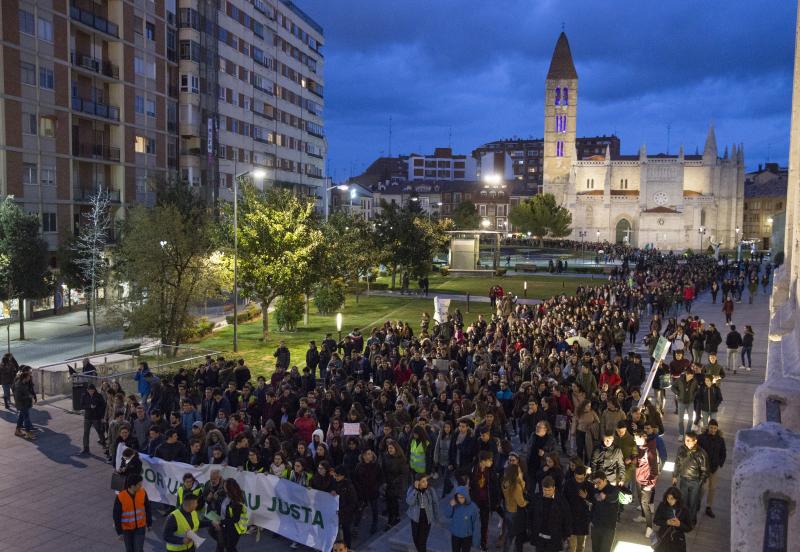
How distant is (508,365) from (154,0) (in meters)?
41.2

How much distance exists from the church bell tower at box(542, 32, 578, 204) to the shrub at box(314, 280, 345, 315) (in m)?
91.8

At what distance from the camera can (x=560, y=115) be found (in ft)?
402

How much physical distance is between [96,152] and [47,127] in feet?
14.2

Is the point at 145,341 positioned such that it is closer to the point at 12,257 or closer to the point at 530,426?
the point at 12,257

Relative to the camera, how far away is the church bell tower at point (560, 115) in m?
122

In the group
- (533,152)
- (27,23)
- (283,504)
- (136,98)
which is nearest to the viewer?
(283,504)

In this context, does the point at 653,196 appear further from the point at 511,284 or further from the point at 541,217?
the point at 511,284

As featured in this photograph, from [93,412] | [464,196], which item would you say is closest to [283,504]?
[93,412]

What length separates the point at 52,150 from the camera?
126ft

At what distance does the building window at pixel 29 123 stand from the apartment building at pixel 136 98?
0.19 feet

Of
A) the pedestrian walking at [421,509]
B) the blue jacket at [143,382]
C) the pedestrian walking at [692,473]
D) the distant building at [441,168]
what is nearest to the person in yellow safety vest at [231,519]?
the pedestrian walking at [421,509]

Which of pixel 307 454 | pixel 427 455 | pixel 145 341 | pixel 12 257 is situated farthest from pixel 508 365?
pixel 12 257

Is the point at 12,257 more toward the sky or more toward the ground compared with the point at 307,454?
more toward the sky

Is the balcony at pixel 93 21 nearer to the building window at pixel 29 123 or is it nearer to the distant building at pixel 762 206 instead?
the building window at pixel 29 123
